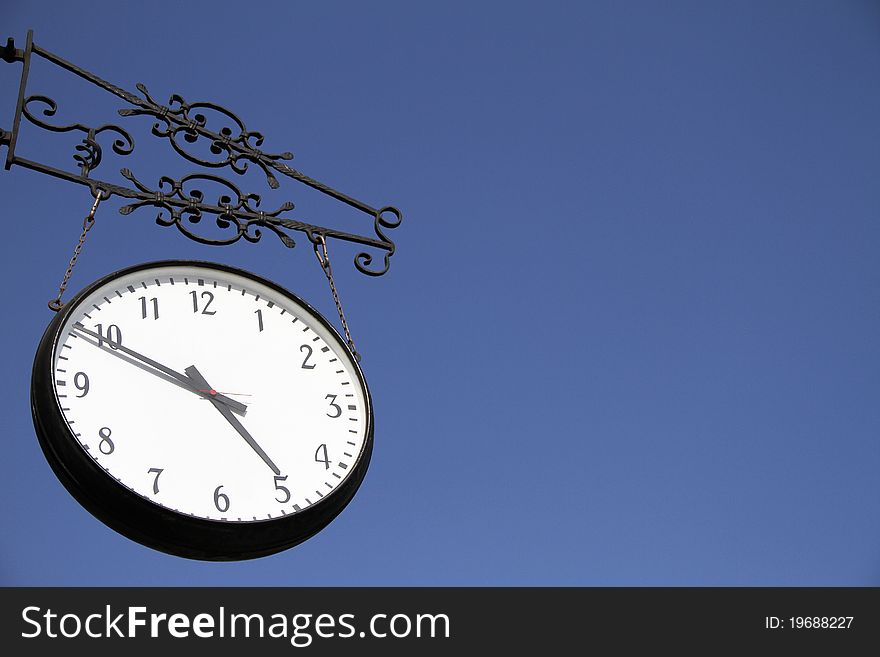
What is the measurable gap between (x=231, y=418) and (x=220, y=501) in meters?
0.28

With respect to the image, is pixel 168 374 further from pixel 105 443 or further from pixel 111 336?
pixel 105 443

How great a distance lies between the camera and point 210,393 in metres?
3.14

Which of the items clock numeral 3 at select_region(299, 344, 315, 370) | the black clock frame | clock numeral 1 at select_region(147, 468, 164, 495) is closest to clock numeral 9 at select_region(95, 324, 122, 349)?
the black clock frame

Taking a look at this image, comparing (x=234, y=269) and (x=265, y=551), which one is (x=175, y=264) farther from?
(x=265, y=551)

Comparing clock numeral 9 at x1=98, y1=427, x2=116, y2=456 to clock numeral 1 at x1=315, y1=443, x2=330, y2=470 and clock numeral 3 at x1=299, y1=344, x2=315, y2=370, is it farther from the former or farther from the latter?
clock numeral 3 at x1=299, y1=344, x2=315, y2=370

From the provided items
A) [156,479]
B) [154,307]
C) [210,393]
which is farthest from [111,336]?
[156,479]

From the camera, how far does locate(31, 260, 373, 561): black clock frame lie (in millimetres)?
2756

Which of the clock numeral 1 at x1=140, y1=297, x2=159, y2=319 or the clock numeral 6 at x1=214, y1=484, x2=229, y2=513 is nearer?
the clock numeral 6 at x1=214, y1=484, x2=229, y2=513

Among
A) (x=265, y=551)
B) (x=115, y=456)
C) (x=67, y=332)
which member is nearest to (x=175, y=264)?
(x=67, y=332)

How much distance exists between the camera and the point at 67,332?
300 cm

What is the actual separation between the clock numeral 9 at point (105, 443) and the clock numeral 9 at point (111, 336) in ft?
0.90

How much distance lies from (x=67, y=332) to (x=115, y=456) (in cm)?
37

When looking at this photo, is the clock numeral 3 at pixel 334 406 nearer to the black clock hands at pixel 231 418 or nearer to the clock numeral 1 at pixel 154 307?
the black clock hands at pixel 231 418

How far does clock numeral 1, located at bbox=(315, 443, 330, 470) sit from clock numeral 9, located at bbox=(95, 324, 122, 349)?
583 mm
